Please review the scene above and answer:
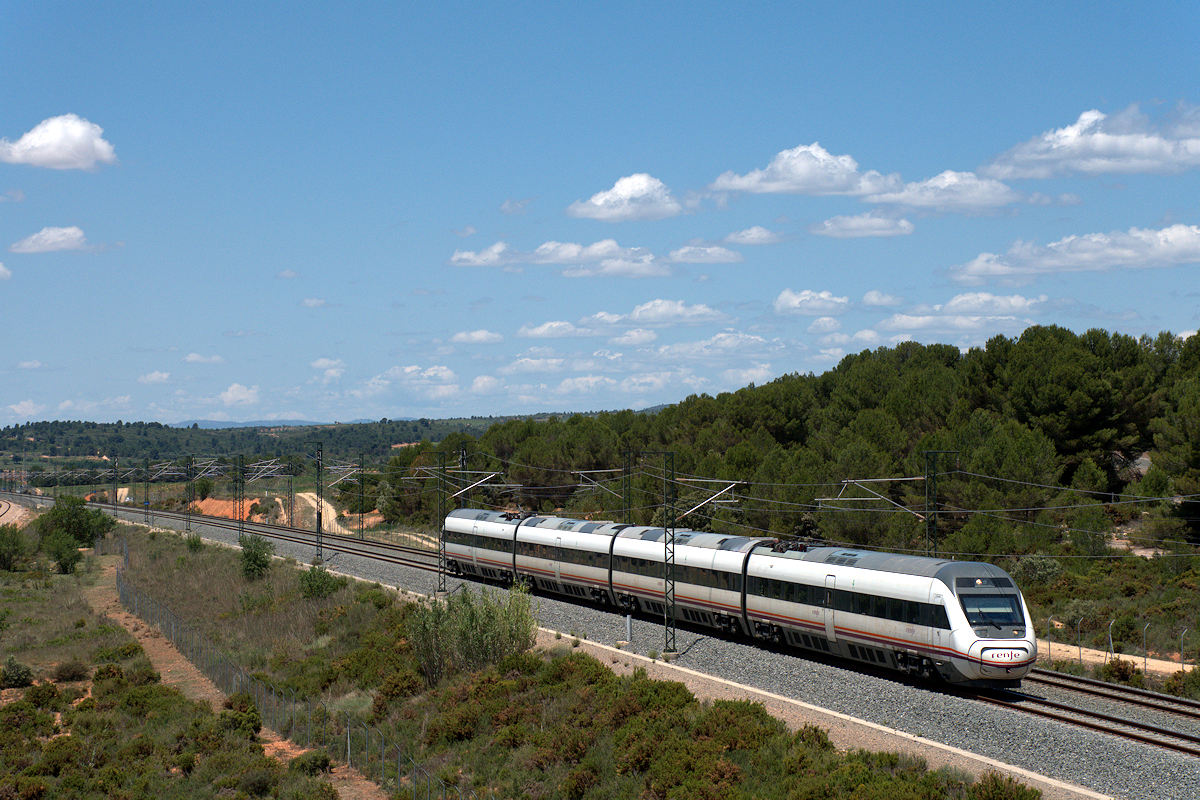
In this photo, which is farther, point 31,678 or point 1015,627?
point 31,678

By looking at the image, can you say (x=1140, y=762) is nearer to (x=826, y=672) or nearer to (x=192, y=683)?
(x=826, y=672)

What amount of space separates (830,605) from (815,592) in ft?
2.70

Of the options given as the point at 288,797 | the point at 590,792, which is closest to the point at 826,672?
the point at 590,792

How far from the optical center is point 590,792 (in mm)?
25312

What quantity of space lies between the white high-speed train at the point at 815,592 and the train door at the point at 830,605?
4 cm

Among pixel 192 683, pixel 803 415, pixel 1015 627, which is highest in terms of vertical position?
pixel 803 415

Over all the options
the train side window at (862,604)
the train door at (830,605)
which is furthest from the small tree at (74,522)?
the train side window at (862,604)

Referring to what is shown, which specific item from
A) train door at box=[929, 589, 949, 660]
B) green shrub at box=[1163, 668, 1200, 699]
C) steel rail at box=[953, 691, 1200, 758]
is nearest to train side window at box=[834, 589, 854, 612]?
train door at box=[929, 589, 949, 660]

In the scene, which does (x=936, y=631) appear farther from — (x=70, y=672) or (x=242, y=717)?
(x=70, y=672)

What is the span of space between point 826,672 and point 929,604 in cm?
436

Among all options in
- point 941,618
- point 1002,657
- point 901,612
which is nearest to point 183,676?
point 901,612

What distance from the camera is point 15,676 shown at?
130 feet

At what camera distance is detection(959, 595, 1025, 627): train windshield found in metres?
27.4

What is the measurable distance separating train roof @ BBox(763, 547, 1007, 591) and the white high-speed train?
40mm
